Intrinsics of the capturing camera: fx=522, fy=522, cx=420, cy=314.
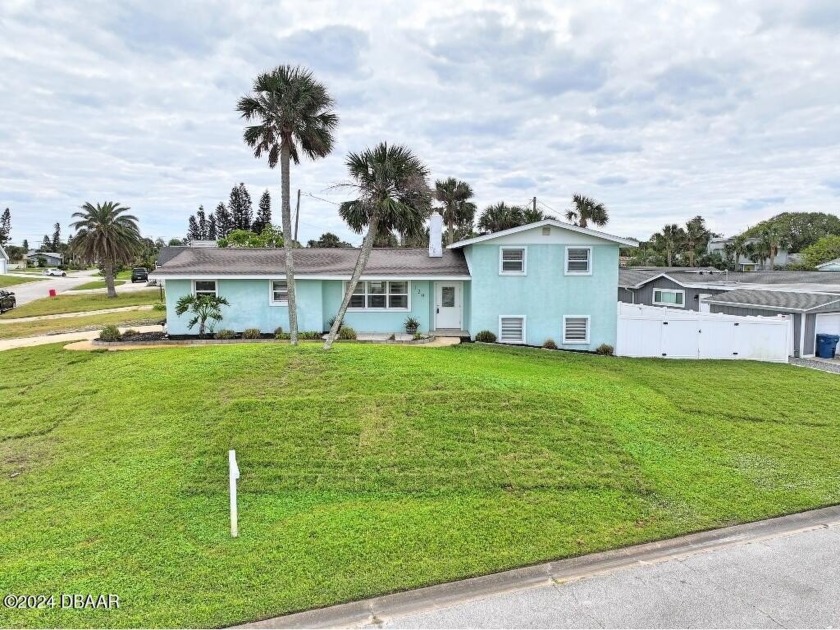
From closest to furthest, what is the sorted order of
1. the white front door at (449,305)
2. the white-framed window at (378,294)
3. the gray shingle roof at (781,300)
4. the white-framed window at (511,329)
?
the white-framed window at (511,329) < the white-framed window at (378,294) < the white front door at (449,305) < the gray shingle roof at (781,300)

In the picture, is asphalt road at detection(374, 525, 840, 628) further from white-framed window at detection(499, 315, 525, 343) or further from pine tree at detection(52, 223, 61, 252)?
pine tree at detection(52, 223, 61, 252)

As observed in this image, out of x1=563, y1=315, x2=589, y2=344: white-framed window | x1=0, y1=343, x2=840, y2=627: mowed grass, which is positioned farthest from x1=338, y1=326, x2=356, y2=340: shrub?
x1=563, y1=315, x2=589, y2=344: white-framed window

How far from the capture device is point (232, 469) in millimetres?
6859

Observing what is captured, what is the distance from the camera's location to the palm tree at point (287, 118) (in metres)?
14.9

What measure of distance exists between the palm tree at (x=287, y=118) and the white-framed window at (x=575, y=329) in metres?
10.3

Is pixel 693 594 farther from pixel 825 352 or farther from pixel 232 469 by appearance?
pixel 825 352

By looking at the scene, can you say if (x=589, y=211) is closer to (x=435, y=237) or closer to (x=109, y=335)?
(x=435, y=237)

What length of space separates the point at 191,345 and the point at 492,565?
1490cm

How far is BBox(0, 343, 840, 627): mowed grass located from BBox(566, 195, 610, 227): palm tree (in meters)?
24.4

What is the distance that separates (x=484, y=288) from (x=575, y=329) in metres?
3.84

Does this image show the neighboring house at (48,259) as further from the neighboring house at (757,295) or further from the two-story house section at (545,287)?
the two-story house section at (545,287)

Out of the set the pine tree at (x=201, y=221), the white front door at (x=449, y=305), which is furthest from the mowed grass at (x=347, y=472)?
the pine tree at (x=201, y=221)

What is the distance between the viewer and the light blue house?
19.7 meters

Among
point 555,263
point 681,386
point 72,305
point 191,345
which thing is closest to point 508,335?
point 555,263
